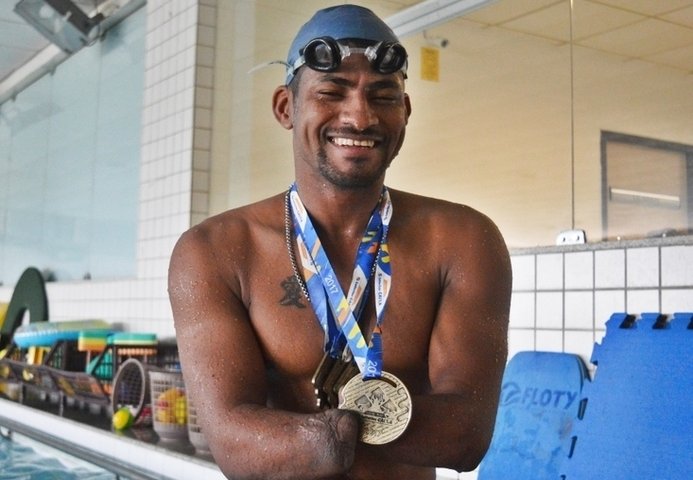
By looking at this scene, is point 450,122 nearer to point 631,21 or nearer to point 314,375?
point 631,21

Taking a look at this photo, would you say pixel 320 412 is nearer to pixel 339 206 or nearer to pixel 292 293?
pixel 292 293

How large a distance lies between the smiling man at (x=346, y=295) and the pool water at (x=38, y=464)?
3.30m

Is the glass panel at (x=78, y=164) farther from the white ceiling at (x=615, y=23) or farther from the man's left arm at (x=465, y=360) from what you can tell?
the man's left arm at (x=465, y=360)

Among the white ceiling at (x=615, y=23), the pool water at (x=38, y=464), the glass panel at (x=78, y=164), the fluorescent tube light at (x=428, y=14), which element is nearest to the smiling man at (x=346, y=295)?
the white ceiling at (x=615, y=23)

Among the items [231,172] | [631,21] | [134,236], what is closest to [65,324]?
[134,236]

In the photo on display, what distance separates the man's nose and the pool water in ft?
11.7

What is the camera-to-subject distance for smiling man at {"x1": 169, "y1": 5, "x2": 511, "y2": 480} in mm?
1419

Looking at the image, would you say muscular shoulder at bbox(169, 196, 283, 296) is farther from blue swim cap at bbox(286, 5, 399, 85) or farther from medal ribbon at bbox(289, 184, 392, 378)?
blue swim cap at bbox(286, 5, 399, 85)

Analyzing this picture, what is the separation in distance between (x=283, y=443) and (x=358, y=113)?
55cm

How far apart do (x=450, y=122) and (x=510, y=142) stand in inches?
23.6

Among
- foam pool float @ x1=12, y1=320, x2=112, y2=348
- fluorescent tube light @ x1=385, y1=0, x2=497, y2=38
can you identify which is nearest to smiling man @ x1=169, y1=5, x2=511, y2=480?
fluorescent tube light @ x1=385, y1=0, x2=497, y2=38

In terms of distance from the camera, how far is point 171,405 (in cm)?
467

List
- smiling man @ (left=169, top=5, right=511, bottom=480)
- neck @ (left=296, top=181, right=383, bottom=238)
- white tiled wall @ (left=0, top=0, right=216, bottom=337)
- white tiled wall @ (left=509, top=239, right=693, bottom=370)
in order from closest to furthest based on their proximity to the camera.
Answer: smiling man @ (left=169, top=5, right=511, bottom=480)
neck @ (left=296, top=181, right=383, bottom=238)
white tiled wall @ (left=509, top=239, right=693, bottom=370)
white tiled wall @ (left=0, top=0, right=216, bottom=337)

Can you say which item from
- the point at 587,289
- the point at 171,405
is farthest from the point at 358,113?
the point at 171,405
